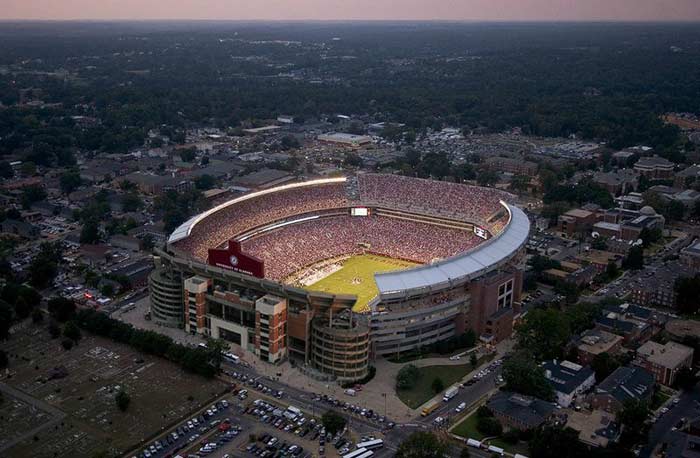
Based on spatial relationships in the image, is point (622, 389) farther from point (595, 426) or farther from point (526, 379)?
point (526, 379)

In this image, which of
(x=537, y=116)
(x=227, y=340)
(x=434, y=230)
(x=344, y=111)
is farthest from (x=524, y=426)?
(x=344, y=111)

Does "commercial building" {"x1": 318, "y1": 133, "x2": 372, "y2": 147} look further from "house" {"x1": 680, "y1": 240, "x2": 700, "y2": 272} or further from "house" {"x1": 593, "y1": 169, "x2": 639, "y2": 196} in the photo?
"house" {"x1": 680, "y1": 240, "x2": 700, "y2": 272}

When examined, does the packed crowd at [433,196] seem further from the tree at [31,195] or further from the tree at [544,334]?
the tree at [31,195]

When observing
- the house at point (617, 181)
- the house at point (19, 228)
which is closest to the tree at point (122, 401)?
the house at point (19, 228)

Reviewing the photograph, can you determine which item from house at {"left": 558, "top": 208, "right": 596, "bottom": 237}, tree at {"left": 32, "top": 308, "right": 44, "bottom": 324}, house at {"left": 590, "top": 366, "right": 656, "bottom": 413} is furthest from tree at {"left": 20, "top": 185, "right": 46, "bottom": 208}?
house at {"left": 590, "top": 366, "right": 656, "bottom": 413}

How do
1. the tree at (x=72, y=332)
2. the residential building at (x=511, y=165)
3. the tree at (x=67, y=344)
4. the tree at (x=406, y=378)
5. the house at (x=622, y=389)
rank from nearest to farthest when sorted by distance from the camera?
the house at (x=622, y=389), the tree at (x=406, y=378), the tree at (x=67, y=344), the tree at (x=72, y=332), the residential building at (x=511, y=165)
